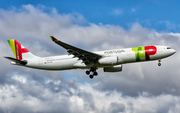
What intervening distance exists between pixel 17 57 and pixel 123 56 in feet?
61.7

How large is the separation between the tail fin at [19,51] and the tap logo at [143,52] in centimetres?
1758

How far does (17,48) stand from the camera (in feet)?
154

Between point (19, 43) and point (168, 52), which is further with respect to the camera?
point (19, 43)

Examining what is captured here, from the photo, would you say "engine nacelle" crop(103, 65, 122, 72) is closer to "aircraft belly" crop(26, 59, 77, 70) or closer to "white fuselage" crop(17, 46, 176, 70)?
"white fuselage" crop(17, 46, 176, 70)

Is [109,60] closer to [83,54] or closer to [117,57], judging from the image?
[117,57]

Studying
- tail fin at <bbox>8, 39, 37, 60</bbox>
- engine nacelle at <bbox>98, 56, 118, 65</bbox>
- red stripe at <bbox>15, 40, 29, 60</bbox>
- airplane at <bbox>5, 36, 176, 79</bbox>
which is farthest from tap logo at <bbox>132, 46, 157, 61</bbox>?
red stripe at <bbox>15, 40, 29, 60</bbox>

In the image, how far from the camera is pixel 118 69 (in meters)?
44.2

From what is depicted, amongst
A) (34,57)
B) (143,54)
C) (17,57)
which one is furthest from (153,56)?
(17,57)

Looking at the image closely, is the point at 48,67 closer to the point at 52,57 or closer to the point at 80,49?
the point at 52,57

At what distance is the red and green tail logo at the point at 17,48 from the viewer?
152ft

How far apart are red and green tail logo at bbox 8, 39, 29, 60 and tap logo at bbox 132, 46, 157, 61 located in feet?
63.4

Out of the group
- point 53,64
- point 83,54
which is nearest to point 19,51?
point 53,64

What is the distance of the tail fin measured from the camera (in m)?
45.6

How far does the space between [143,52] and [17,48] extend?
22126 mm
